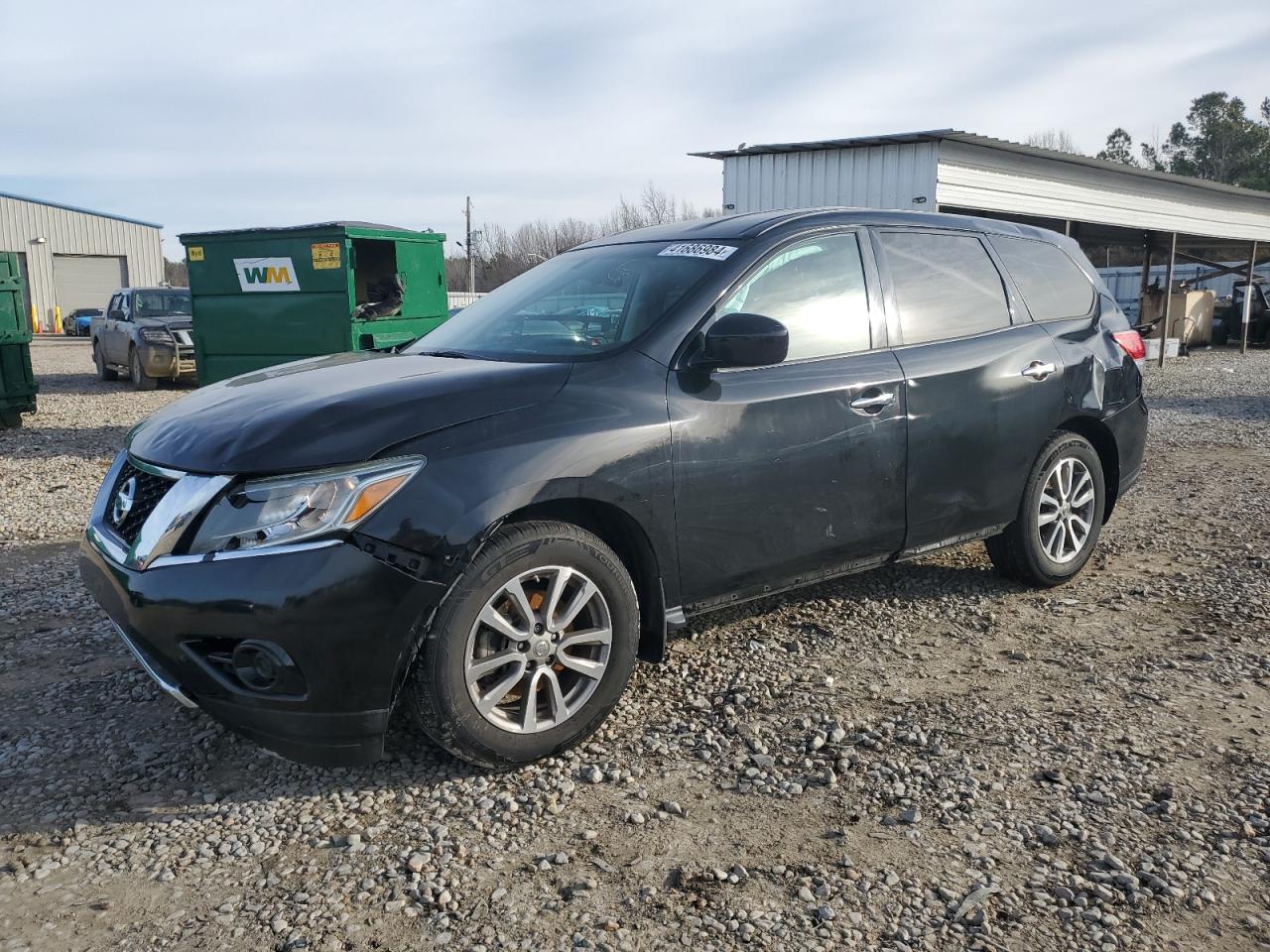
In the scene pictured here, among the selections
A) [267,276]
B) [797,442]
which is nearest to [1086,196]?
[267,276]

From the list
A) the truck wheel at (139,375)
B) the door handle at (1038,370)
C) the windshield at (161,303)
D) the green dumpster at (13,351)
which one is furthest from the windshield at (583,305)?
the windshield at (161,303)

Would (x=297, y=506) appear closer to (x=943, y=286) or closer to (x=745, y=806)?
(x=745, y=806)

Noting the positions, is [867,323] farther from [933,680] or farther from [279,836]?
[279,836]

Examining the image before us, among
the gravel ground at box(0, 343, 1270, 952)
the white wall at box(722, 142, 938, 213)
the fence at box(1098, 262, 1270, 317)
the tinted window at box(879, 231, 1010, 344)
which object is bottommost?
the gravel ground at box(0, 343, 1270, 952)

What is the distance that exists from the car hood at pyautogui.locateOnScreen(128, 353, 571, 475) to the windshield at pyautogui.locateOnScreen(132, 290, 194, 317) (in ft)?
49.7

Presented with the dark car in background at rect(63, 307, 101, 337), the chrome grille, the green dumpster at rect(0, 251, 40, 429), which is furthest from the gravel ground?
the dark car in background at rect(63, 307, 101, 337)

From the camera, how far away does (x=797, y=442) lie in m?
3.68

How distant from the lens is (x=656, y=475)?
10.9 ft

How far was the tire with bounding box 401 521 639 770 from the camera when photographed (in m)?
2.89

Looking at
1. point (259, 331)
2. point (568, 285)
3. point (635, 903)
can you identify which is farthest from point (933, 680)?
point (259, 331)

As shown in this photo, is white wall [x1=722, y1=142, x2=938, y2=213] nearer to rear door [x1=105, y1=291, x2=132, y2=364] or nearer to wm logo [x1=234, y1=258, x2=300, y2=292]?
wm logo [x1=234, y1=258, x2=300, y2=292]

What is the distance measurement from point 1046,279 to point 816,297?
5.56ft

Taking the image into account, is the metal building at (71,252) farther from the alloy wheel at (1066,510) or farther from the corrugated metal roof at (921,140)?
the alloy wheel at (1066,510)

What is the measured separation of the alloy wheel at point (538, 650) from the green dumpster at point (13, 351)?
10400mm
